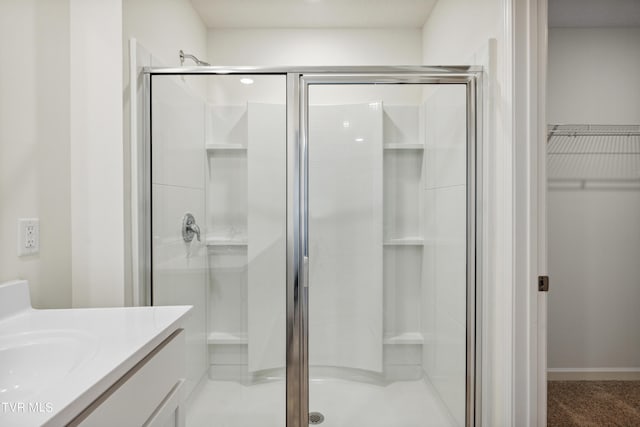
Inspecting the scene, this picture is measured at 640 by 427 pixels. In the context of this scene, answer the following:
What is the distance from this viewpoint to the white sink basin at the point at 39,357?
79 centimetres

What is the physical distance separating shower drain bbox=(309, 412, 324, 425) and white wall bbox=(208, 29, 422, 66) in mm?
2326

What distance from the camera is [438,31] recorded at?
2.33 m

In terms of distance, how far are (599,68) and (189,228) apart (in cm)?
279

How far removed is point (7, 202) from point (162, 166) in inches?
25.2

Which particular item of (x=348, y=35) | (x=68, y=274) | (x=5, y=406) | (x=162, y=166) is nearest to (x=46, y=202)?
(x=68, y=274)

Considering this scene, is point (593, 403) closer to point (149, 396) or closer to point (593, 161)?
point (593, 161)

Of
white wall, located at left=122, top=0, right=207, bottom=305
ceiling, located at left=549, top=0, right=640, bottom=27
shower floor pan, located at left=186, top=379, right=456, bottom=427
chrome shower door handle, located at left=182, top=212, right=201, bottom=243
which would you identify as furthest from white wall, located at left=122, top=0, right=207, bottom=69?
ceiling, located at left=549, top=0, right=640, bottom=27

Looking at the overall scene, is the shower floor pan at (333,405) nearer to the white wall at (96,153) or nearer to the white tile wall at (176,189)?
the white tile wall at (176,189)

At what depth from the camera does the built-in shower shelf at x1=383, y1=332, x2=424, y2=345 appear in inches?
68.2

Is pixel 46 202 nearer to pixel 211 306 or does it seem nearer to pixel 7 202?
pixel 7 202

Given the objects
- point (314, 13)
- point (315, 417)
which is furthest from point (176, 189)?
point (314, 13)

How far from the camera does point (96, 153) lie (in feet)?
4.98

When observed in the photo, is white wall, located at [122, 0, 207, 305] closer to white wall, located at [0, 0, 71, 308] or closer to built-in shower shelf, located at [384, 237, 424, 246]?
white wall, located at [0, 0, 71, 308]

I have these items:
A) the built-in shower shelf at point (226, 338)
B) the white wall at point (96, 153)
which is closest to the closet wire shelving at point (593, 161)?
the built-in shower shelf at point (226, 338)
